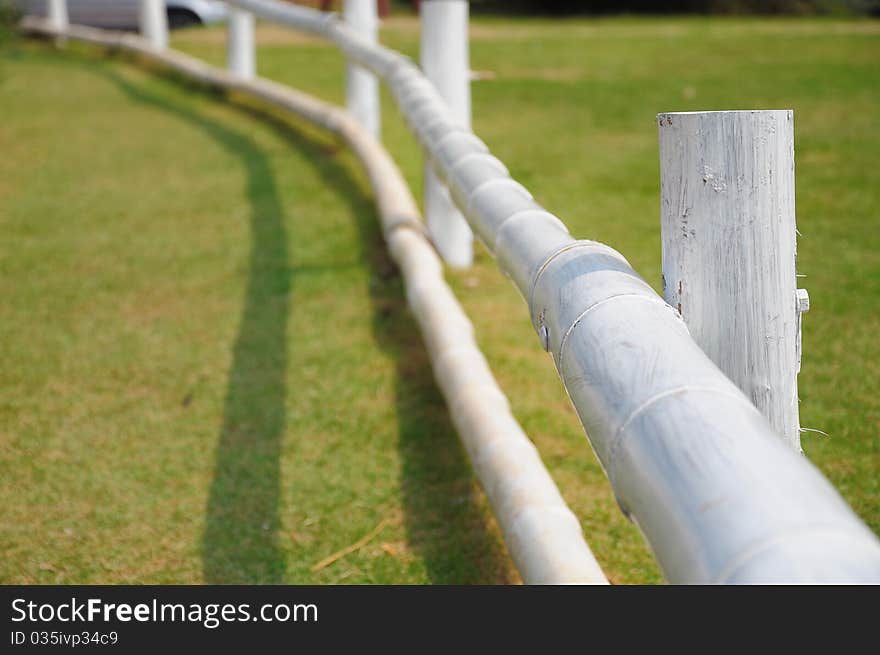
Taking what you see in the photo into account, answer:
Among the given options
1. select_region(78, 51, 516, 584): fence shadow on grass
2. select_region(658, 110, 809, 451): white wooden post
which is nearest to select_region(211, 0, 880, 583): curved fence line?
select_region(658, 110, 809, 451): white wooden post

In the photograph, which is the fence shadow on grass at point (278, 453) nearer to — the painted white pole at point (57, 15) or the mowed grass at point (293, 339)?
the mowed grass at point (293, 339)

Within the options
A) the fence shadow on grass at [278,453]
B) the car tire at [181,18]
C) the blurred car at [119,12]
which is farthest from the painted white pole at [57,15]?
the fence shadow on grass at [278,453]

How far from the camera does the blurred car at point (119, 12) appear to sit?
13891 millimetres

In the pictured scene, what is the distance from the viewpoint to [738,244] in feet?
4.57

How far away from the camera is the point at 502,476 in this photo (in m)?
2.37

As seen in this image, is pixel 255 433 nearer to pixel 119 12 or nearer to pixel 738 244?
pixel 738 244

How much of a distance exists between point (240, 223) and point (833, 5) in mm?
13900

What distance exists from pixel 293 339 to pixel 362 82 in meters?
2.85

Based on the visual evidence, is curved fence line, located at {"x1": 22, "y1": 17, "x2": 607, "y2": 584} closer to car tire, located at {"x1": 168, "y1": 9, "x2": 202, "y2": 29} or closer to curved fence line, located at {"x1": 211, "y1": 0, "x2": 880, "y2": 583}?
curved fence line, located at {"x1": 211, "y1": 0, "x2": 880, "y2": 583}

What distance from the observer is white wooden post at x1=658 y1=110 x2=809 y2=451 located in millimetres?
1354

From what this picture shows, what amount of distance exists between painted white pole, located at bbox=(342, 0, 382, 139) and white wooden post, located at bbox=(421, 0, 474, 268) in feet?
5.66

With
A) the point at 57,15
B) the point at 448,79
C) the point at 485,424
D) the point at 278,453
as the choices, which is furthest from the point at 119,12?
the point at 485,424
